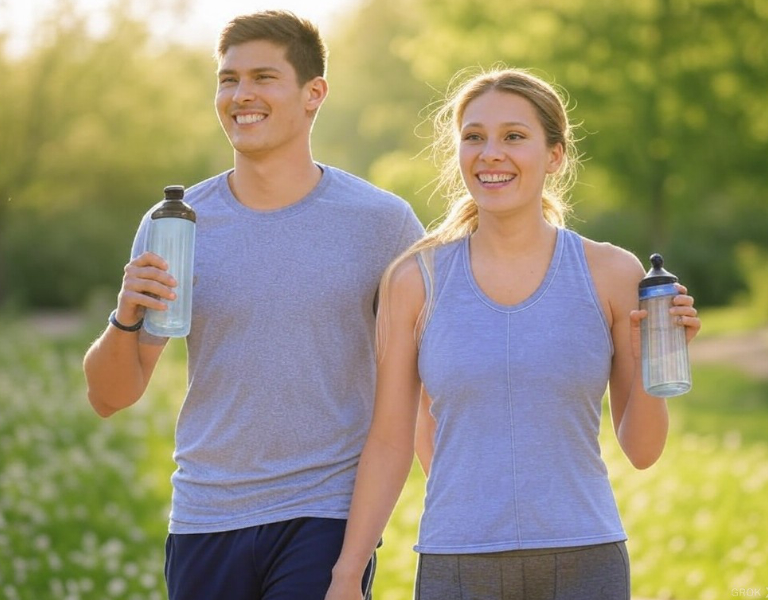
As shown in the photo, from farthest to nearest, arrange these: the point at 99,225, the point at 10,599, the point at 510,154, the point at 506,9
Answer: the point at 99,225
the point at 506,9
the point at 10,599
the point at 510,154

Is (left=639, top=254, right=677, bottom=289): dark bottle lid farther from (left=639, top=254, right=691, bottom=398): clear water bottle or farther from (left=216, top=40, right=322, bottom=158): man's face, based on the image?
(left=216, top=40, right=322, bottom=158): man's face

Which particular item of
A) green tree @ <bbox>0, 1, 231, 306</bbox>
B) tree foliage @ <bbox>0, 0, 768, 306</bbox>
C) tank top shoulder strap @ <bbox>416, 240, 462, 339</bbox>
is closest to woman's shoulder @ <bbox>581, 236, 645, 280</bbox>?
tank top shoulder strap @ <bbox>416, 240, 462, 339</bbox>

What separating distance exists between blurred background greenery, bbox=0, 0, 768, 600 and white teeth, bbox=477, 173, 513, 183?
1650 mm

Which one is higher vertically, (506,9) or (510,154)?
(506,9)

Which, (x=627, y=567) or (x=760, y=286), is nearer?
(x=627, y=567)

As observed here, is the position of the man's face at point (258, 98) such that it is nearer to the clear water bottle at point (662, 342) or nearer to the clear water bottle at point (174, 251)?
the clear water bottle at point (174, 251)

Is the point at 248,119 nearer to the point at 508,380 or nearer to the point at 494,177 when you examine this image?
the point at 494,177

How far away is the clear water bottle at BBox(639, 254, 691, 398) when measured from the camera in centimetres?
340

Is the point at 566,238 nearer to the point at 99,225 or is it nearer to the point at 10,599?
the point at 10,599

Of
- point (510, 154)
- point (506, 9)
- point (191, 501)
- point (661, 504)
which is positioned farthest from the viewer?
point (506, 9)

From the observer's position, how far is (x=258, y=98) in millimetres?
4035

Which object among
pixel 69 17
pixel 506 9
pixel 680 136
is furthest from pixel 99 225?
pixel 680 136

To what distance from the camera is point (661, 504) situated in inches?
381

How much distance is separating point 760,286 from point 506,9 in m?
6.42
